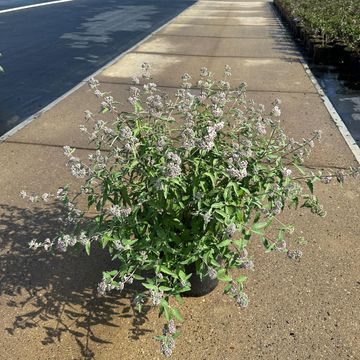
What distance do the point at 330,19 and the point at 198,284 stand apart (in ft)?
41.5

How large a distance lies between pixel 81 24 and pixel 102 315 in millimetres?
16304

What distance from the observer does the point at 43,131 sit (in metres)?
7.10

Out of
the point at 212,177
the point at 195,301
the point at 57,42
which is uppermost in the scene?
the point at 212,177

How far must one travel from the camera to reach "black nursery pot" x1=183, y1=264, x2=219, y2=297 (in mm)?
3422

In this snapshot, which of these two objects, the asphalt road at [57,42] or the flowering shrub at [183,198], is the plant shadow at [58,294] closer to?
the flowering shrub at [183,198]

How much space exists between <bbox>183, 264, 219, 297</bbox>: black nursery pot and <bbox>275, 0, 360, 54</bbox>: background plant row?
902 cm

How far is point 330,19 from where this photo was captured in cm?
1353

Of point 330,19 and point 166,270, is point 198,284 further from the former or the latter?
point 330,19

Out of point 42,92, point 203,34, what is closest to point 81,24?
point 203,34

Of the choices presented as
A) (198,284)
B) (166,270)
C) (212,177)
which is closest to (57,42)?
(198,284)

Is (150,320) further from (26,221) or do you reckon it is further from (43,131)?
(43,131)

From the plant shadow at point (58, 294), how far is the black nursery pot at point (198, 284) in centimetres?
41

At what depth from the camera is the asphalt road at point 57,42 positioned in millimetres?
9164

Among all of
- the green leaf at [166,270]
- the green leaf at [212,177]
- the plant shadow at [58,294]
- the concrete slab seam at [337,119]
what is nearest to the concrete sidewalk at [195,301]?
the plant shadow at [58,294]
